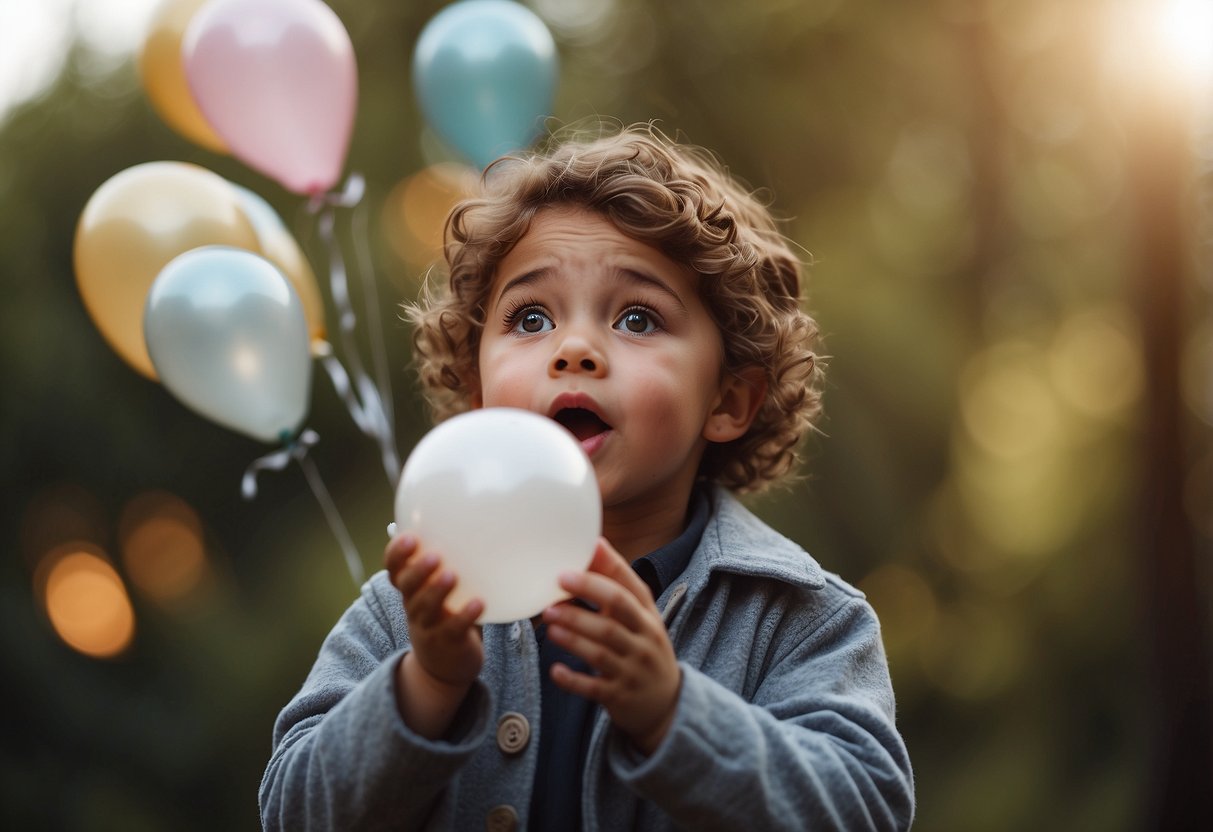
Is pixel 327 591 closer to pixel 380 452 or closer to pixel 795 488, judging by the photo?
pixel 380 452

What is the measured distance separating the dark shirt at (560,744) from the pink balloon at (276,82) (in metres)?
1.53

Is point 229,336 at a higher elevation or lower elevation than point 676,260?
lower

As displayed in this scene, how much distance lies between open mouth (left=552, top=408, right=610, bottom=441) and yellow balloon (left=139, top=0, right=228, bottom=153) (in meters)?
1.64

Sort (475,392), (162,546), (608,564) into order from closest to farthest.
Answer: (608,564) < (475,392) < (162,546)

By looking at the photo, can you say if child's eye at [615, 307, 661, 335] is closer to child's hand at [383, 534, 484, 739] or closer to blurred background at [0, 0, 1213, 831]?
child's hand at [383, 534, 484, 739]

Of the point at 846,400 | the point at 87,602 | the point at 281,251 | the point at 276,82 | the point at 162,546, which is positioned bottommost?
the point at 87,602

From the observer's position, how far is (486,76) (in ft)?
9.50

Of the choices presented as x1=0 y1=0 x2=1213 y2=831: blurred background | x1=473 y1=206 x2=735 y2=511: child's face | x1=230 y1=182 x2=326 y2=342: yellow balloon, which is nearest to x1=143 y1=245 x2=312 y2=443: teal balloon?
x1=230 y1=182 x2=326 y2=342: yellow balloon

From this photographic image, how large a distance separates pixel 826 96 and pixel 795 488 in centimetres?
174

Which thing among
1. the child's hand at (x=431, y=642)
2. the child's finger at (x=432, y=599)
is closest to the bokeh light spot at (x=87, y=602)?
the child's hand at (x=431, y=642)

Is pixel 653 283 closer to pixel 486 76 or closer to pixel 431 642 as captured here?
pixel 431 642

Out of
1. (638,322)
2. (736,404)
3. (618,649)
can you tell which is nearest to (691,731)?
(618,649)

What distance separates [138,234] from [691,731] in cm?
178

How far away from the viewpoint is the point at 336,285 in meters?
2.93
